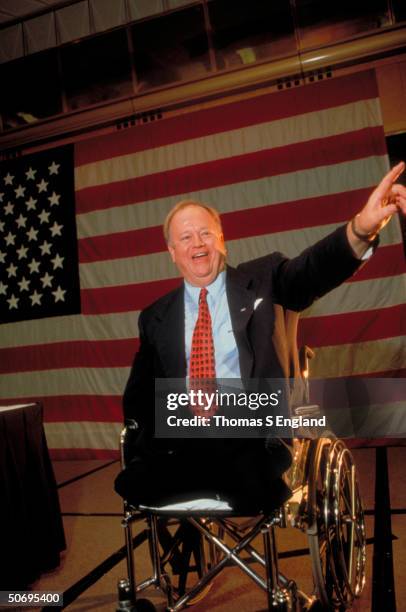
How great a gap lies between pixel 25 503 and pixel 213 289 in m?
1.01

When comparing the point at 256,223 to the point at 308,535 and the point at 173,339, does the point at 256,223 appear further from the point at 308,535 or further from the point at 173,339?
the point at 308,535

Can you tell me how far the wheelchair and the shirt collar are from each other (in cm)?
26

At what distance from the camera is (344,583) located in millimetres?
1404

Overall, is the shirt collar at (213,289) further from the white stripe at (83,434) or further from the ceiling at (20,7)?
the ceiling at (20,7)

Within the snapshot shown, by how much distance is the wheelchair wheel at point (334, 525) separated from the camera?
4.09ft

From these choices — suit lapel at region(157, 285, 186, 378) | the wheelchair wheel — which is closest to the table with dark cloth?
suit lapel at region(157, 285, 186, 378)

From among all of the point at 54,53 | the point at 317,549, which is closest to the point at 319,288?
the point at 317,549

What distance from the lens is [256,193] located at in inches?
136

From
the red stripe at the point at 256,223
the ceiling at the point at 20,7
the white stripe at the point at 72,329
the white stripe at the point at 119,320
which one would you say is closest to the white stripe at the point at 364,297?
the white stripe at the point at 119,320

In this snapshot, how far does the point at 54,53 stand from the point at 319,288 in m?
4.01

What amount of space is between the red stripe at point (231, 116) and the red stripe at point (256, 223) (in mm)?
612

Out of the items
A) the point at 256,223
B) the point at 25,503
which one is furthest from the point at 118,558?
the point at 256,223

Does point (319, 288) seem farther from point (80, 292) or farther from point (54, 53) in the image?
point (54, 53)

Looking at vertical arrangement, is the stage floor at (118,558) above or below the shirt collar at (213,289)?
below
